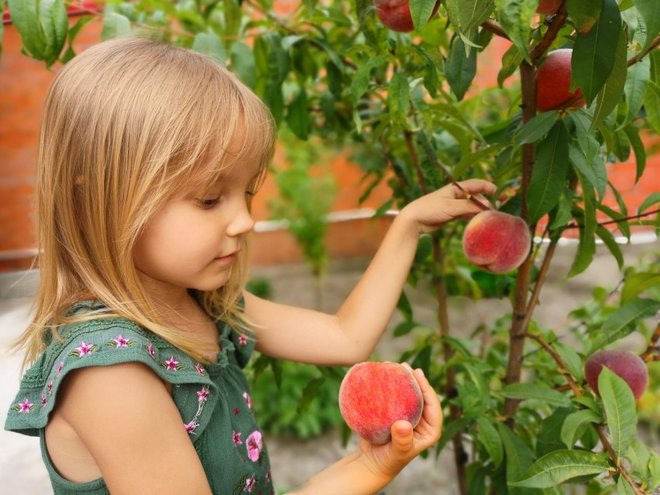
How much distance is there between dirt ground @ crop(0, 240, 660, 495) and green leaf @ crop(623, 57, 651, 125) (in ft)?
2.06

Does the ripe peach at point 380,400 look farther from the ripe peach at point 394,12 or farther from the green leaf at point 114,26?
the green leaf at point 114,26

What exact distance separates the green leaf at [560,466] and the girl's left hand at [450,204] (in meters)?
0.34

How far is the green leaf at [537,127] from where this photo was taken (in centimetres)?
76

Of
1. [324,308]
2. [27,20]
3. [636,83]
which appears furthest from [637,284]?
[324,308]

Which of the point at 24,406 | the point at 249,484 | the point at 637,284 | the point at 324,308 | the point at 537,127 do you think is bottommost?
the point at 324,308

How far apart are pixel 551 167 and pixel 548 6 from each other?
0.24m

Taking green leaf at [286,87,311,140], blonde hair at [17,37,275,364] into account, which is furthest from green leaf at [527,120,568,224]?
green leaf at [286,87,311,140]

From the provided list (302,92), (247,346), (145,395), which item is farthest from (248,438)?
(302,92)

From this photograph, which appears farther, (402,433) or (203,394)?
(203,394)

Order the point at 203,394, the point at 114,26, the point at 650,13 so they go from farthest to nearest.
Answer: the point at 114,26 < the point at 203,394 < the point at 650,13

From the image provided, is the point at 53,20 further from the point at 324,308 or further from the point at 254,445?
the point at 324,308

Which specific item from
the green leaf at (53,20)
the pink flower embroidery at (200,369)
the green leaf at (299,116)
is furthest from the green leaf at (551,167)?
the green leaf at (53,20)

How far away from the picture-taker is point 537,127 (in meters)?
0.76

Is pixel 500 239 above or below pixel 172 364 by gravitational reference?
above
